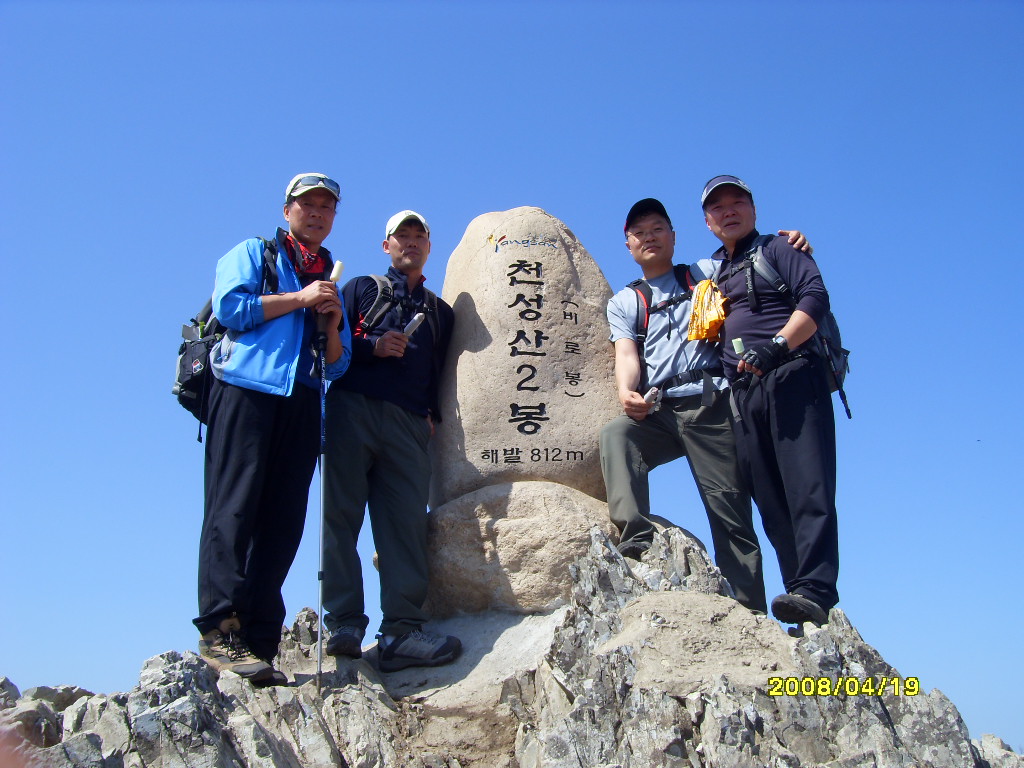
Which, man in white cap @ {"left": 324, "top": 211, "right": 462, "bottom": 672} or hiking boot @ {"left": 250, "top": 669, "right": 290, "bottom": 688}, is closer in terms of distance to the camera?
hiking boot @ {"left": 250, "top": 669, "right": 290, "bottom": 688}

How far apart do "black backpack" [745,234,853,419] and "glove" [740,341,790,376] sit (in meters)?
0.36

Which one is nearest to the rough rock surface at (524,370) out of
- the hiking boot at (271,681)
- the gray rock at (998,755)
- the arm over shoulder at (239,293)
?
the arm over shoulder at (239,293)

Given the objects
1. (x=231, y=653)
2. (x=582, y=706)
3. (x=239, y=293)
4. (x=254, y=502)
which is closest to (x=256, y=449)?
(x=254, y=502)

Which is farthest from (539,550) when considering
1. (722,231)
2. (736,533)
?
(722,231)

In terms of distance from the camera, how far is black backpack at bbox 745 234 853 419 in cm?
754

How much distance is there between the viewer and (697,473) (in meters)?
8.16

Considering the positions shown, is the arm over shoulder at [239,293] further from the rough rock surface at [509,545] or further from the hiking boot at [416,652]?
the hiking boot at [416,652]

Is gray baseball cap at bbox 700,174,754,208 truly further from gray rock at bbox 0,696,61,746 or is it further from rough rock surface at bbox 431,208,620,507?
gray rock at bbox 0,696,61,746

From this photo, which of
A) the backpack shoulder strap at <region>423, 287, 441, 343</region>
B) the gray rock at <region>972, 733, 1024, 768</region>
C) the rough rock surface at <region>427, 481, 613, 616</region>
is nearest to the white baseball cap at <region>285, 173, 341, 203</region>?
the backpack shoulder strap at <region>423, 287, 441, 343</region>

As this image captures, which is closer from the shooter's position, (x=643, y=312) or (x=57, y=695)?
(x=57, y=695)

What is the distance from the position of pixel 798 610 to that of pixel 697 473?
64.4 inches

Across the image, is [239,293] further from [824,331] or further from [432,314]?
[824,331]
